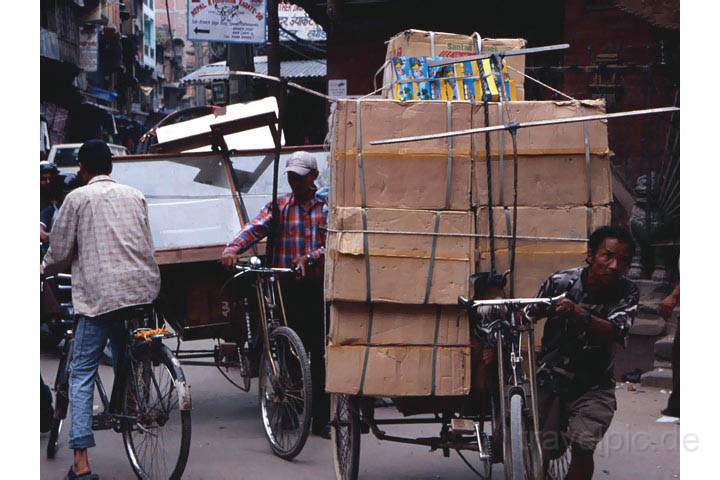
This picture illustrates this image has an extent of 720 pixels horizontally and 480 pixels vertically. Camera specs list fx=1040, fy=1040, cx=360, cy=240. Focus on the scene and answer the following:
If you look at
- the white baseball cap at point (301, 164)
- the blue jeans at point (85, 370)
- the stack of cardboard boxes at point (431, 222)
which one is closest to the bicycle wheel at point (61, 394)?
the blue jeans at point (85, 370)

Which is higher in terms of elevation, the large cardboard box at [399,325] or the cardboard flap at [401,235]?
the cardboard flap at [401,235]

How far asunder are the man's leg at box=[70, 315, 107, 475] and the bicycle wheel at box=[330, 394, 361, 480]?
136 centimetres

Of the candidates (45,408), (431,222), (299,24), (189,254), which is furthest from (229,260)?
(299,24)

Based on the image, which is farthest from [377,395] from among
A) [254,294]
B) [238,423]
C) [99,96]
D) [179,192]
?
[99,96]

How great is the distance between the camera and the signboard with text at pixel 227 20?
1538 cm

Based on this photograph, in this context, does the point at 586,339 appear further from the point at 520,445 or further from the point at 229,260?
the point at 229,260

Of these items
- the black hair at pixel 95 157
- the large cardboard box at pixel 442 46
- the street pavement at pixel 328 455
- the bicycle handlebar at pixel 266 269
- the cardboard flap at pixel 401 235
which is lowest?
the street pavement at pixel 328 455

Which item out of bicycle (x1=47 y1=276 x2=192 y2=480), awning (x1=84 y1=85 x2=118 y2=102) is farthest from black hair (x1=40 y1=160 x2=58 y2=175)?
awning (x1=84 y1=85 x2=118 y2=102)

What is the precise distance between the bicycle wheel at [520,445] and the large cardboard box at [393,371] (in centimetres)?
56

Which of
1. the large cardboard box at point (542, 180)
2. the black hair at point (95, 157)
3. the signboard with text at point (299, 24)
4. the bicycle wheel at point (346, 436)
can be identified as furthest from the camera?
the signboard with text at point (299, 24)

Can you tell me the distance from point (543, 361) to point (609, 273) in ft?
1.92

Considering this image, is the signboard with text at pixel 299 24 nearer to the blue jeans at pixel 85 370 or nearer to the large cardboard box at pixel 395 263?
the blue jeans at pixel 85 370

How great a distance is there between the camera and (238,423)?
7895 millimetres

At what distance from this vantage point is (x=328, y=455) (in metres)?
6.84
